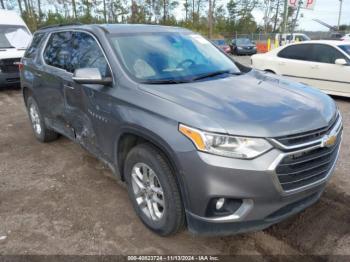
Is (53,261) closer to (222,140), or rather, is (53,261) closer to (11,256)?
(11,256)

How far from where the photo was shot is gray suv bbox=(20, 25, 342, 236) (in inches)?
90.0

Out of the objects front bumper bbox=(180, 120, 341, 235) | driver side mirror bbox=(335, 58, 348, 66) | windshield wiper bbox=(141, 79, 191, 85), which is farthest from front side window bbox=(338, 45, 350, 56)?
front bumper bbox=(180, 120, 341, 235)

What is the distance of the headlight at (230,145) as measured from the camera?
227cm

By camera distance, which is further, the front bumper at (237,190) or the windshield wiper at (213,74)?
the windshield wiper at (213,74)

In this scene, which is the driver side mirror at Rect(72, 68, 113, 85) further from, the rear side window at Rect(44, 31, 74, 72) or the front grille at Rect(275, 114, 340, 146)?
the front grille at Rect(275, 114, 340, 146)

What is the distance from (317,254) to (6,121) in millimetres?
6525

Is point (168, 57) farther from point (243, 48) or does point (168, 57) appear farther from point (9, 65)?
point (243, 48)

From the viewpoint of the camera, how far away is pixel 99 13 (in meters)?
42.8

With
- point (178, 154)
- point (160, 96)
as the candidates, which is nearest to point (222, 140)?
point (178, 154)

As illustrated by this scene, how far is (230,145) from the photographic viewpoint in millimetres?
2291

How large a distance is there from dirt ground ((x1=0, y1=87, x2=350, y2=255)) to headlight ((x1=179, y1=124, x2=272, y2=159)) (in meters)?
0.98

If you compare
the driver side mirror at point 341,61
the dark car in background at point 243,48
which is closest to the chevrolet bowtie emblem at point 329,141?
the driver side mirror at point 341,61

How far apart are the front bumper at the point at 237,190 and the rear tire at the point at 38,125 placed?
3.49 m

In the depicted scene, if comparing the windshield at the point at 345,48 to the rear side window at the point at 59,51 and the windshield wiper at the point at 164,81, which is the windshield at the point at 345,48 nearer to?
the windshield wiper at the point at 164,81
